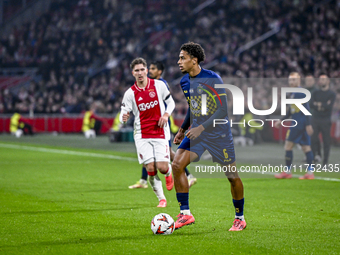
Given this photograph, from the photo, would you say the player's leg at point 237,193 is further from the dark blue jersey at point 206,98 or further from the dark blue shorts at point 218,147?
the dark blue jersey at point 206,98

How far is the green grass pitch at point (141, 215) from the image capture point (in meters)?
4.95

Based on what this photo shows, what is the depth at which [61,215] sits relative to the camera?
662cm

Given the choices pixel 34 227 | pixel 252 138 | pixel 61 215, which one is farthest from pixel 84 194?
pixel 252 138

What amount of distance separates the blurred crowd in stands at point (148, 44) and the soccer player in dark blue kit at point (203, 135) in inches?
585

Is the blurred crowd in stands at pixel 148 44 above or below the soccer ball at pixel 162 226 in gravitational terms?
above

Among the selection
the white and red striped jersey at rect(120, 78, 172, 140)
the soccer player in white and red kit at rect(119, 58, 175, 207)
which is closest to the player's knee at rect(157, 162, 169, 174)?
the soccer player in white and red kit at rect(119, 58, 175, 207)

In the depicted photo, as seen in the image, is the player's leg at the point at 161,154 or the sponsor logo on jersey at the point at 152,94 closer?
the player's leg at the point at 161,154

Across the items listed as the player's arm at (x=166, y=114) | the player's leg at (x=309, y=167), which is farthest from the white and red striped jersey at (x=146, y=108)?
the player's leg at (x=309, y=167)

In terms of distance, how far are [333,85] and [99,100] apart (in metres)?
13.5

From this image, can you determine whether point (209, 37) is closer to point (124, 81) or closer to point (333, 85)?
point (124, 81)

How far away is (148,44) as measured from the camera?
31.5 meters

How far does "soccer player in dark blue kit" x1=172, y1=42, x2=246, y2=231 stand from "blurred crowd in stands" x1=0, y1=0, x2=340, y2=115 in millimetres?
14861

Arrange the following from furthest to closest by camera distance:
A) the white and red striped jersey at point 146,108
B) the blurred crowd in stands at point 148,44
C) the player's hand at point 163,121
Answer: the blurred crowd in stands at point 148,44 < the white and red striped jersey at point 146,108 < the player's hand at point 163,121

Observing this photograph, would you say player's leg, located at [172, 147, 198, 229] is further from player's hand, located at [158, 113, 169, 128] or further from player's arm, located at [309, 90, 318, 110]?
player's arm, located at [309, 90, 318, 110]
